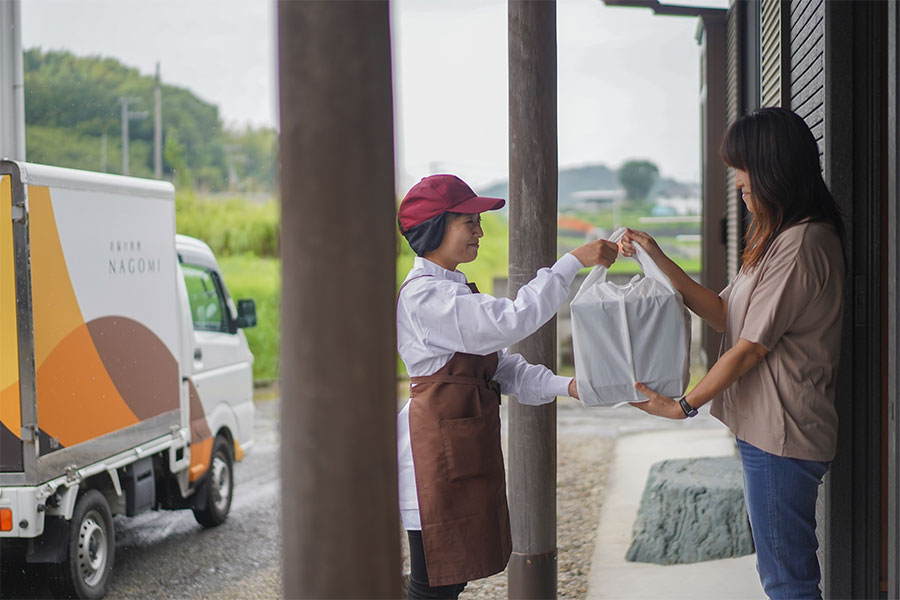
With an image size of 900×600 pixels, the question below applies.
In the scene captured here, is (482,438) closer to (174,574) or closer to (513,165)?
(513,165)

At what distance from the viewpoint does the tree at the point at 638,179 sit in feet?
119

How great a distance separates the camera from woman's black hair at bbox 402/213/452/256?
9.05 ft

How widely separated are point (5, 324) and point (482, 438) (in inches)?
123

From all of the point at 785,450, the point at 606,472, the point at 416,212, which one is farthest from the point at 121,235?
the point at 606,472

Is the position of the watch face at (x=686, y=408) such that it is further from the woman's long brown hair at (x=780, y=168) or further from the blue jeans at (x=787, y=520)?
the woman's long brown hair at (x=780, y=168)

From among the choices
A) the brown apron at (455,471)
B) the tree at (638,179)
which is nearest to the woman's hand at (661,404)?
the brown apron at (455,471)

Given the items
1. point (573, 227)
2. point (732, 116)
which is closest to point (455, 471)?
point (732, 116)

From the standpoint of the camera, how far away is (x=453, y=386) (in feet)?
8.77

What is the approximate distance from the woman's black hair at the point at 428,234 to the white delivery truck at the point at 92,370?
2846 millimetres

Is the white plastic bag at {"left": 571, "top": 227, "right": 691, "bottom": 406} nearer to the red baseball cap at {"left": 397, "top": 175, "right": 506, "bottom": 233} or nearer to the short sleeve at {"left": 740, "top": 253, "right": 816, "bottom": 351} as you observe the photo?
the short sleeve at {"left": 740, "top": 253, "right": 816, "bottom": 351}

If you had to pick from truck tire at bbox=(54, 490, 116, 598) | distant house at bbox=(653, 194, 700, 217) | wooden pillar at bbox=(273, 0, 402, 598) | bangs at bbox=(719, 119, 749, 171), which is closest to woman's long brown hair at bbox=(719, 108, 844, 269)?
bangs at bbox=(719, 119, 749, 171)

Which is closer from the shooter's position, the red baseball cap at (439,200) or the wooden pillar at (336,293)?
the wooden pillar at (336,293)

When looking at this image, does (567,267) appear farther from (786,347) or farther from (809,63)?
(809,63)

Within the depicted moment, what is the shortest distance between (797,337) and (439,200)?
1.05m
